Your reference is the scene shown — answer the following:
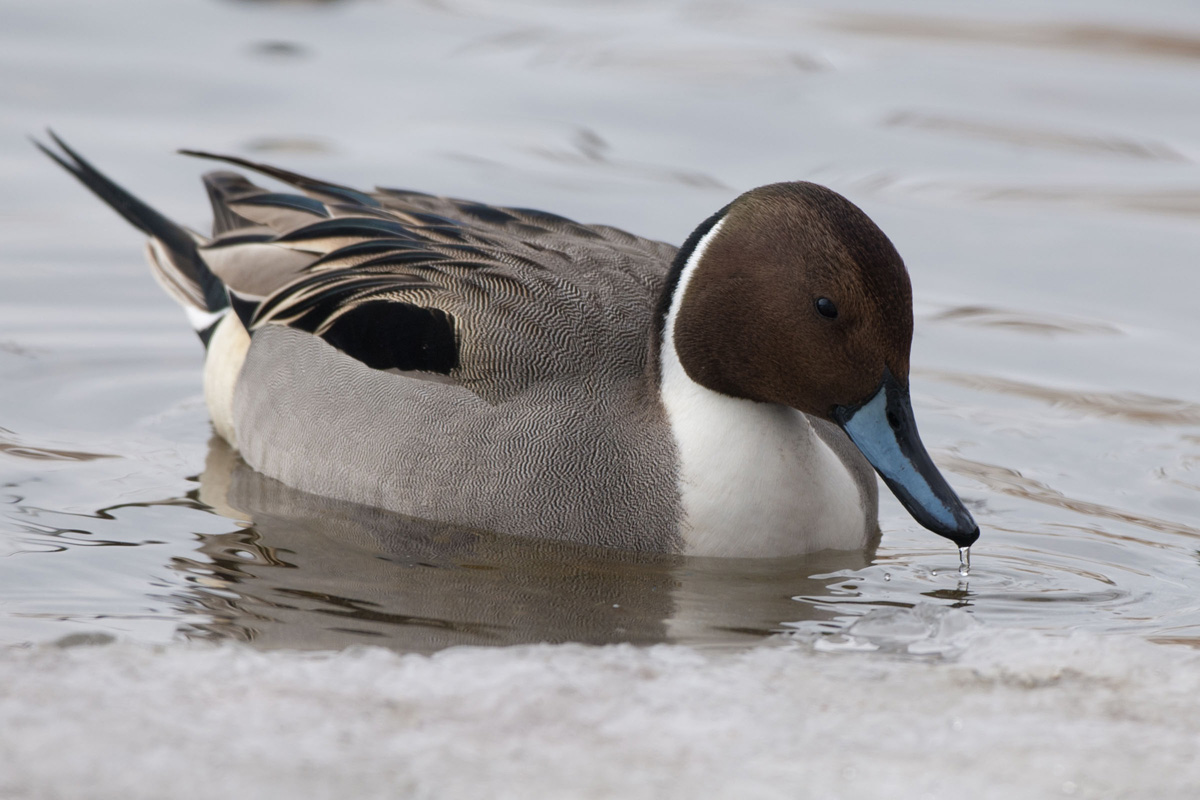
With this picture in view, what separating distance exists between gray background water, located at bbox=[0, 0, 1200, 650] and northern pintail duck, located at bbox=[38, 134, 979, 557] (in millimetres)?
146

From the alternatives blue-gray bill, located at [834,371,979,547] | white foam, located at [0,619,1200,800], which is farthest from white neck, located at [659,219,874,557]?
white foam, located at [0,619,1200,800]

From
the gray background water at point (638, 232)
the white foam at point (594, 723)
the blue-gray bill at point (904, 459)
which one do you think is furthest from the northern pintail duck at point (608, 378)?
the white foam at point (594, 723)

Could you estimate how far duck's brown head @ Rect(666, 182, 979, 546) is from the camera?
4.41 m

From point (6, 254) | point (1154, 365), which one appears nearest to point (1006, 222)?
point (1154, 365)

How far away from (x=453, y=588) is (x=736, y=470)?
832 millimetres

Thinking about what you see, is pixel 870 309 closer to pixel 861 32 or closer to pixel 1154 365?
pixel 1154 365

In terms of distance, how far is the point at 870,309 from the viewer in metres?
4.39

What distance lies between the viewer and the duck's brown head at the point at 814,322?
14.5 feet

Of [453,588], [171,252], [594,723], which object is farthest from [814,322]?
[171,252]

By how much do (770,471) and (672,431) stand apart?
29cm

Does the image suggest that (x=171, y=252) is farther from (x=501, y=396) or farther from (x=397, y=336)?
(x=501, y=396)

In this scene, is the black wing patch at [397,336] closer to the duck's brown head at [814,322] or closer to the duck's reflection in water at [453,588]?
the duck's reflection in water at [453,588]

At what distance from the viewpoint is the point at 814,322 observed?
449cm

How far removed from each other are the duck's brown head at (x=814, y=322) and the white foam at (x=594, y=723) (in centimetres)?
80
